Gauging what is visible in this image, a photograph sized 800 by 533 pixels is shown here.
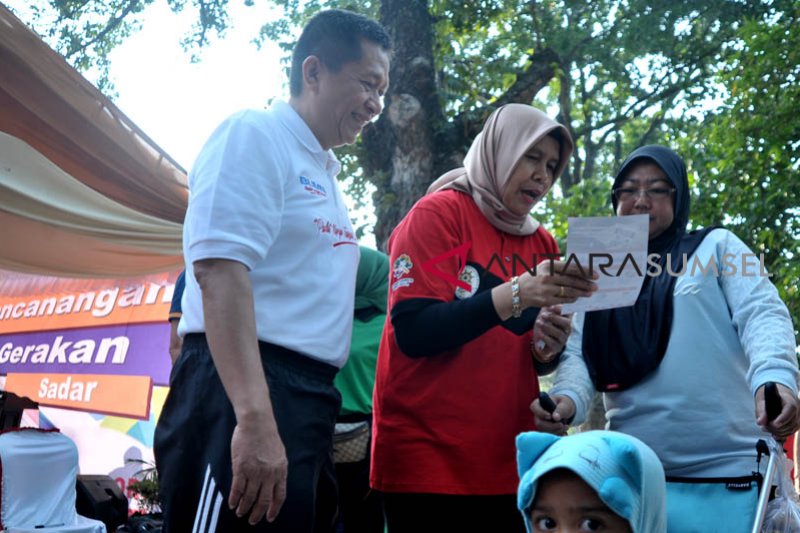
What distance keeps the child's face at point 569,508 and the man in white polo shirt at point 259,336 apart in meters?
0.49

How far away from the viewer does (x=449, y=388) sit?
207 centimetres

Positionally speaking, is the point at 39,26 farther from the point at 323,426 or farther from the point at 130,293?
the point at 323,426

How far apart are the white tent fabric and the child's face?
3.90m

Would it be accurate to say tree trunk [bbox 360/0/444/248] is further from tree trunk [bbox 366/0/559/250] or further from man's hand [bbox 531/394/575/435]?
man's hand [bbox 531/394/575/435]

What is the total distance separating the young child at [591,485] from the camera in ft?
5.87

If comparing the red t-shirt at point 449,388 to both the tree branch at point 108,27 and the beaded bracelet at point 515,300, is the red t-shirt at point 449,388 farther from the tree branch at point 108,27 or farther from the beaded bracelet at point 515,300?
the tree branch at point 108,27

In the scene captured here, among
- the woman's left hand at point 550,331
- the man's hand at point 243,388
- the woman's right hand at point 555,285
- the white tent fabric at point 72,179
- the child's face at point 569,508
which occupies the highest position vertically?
the white tent fabric at point 72,179

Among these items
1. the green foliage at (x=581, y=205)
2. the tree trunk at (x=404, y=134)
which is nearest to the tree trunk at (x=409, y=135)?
the tree trunk at (x=404, y=134)

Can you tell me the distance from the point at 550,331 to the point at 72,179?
13.3 ft

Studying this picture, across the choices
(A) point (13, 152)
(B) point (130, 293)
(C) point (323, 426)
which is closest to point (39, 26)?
(B) point (130, 293)

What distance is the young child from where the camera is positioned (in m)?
1.79

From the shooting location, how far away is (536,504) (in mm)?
1901

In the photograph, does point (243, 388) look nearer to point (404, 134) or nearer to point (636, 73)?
point (404, 134)

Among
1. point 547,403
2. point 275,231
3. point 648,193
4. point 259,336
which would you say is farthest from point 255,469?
point 648,193
